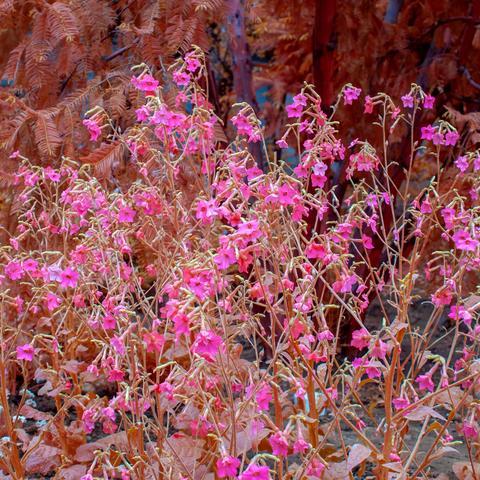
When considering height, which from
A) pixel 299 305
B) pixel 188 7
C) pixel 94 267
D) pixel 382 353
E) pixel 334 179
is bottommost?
pixel 334 179

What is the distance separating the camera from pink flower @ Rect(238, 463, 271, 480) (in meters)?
1.34

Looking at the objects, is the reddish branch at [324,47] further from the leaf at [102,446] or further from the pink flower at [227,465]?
the pink flower at [227,465]

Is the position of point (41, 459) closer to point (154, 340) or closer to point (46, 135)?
point (154, 340)

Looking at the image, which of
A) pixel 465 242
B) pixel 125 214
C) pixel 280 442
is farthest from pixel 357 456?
pixel 125 214

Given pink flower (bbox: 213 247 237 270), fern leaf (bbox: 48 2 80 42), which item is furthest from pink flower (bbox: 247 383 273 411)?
fern leaf (bbox: 48 2 80 42)

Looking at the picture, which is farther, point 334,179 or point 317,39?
point 334,179

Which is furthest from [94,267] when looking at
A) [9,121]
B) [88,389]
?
[88,389]

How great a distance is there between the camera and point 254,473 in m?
1.34

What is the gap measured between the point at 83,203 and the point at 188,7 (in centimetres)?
113

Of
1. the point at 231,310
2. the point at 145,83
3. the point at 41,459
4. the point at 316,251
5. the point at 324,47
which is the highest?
the point at 145,83

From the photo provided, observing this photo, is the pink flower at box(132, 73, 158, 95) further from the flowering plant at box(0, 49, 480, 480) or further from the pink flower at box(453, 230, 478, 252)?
the pink flower at box(453, 230, 478, 252)

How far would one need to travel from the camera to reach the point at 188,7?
2689 mm

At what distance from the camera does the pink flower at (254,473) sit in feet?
4.38

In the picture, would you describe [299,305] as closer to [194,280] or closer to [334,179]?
[194,280]
